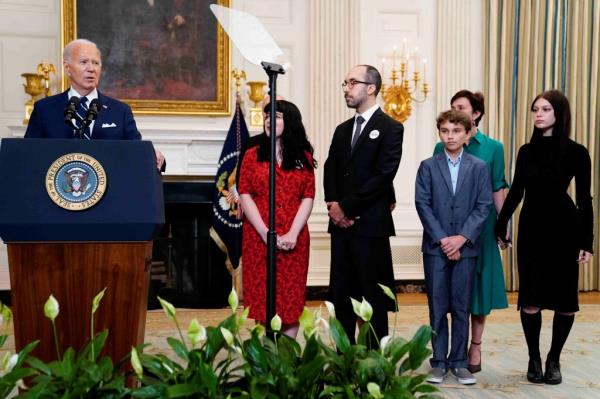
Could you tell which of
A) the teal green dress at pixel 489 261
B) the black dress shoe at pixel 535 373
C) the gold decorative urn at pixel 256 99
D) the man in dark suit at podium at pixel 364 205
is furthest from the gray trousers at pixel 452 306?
the gold decorative urn at pixel 256 99

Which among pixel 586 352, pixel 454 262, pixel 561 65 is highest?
pixel 561 65

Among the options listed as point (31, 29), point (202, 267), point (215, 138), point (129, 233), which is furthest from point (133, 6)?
point (129, 233)

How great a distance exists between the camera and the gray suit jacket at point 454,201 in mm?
3863

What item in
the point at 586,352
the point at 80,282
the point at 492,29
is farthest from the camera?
the point at 492,29

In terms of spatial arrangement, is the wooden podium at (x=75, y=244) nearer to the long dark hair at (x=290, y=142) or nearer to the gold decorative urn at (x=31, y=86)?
the long dark hair at (x=290, y=142)

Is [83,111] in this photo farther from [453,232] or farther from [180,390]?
[453,232]

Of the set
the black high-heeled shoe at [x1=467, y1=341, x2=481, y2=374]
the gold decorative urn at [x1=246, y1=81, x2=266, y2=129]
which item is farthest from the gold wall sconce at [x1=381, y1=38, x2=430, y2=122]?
the black high-heeled shoe at [x1=467, y1=341, x2=481, y2=374]

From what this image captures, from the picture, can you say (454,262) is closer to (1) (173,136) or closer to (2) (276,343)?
(2) (276,343)

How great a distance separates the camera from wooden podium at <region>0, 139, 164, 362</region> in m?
2.51

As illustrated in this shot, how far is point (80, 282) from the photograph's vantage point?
8.30 ft

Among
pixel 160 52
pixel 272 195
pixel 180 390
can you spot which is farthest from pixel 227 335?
pixel 160 52

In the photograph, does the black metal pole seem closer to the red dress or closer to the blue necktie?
the blue necktie

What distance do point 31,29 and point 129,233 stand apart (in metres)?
4.92

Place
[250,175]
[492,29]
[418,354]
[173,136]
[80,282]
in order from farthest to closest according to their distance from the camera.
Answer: [492,29] → [173,136] → [250,175] → [80,282] → [418,354]
